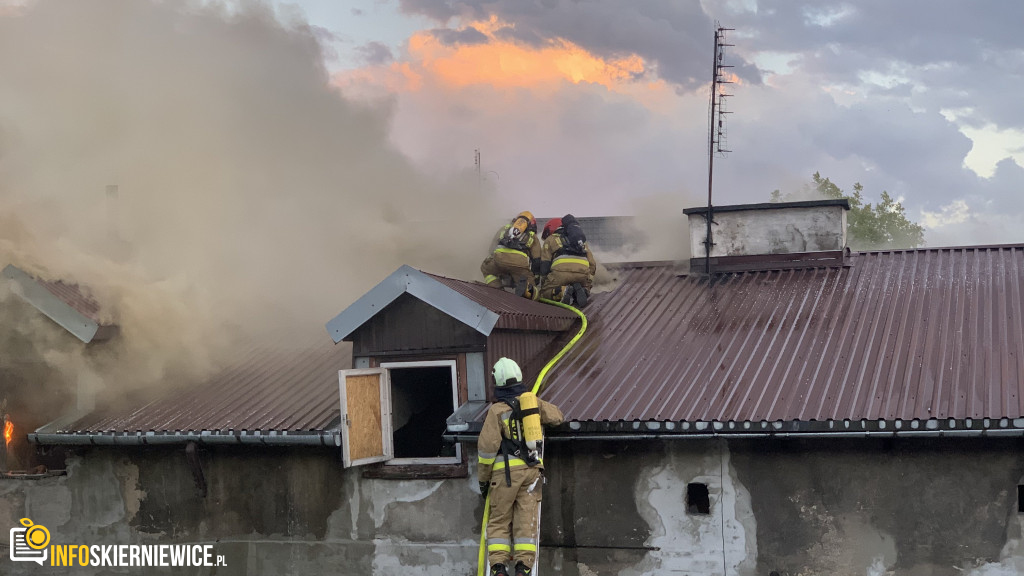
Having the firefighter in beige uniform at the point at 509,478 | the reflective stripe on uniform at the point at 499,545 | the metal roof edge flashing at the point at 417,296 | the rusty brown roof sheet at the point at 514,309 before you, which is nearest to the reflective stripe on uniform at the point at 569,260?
the rusty brown roof sheet at the point at 514,309

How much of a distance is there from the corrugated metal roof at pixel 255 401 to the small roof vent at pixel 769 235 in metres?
4.99

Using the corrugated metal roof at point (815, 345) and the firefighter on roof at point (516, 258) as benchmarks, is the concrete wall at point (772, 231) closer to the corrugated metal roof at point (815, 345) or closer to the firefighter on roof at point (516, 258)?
the corrugated metal roof at point (815, 345)

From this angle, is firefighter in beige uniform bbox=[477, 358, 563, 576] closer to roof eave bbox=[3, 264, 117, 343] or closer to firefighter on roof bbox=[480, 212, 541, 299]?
firefighter on roof bbox=[480, 212, 541, 299]

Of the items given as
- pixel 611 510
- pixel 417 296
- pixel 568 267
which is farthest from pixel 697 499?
pixel 568 267

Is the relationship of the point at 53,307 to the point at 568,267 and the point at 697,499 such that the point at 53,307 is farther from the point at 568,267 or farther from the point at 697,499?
the point at 697,499

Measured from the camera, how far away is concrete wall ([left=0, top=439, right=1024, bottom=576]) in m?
8.61

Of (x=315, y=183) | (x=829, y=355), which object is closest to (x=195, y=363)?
(x=315, y=183)

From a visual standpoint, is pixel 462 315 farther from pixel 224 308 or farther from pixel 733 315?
pixel 224 308

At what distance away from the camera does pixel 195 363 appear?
41.7 ft

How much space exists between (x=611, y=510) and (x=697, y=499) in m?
0.83

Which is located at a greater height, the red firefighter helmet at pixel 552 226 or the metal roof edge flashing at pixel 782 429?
the red firefighter helmet at pixel 552 226

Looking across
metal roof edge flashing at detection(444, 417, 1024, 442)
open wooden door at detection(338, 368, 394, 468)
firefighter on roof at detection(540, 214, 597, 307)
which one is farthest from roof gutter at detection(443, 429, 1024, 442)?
firefighter on roof at detection(540, 214, 597, 307)

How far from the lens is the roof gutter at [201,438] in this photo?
33.3 ft

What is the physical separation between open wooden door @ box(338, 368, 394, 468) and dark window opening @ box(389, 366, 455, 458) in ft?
2.98
